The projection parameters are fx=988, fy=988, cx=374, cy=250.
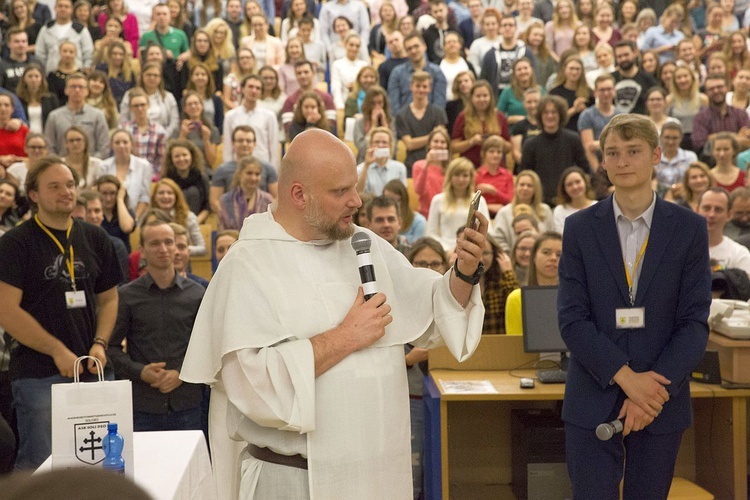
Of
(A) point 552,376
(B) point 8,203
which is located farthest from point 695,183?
(B) point 8,203

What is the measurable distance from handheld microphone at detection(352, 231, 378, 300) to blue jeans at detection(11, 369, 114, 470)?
2377mm

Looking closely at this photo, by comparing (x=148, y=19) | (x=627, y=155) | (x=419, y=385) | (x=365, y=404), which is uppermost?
(x=148, y=19)

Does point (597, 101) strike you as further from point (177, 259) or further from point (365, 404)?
point (365, 404)

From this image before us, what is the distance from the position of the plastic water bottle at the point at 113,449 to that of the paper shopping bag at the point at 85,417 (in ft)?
Answer: 0.07

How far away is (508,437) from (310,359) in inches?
131

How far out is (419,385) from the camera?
5.53 meters

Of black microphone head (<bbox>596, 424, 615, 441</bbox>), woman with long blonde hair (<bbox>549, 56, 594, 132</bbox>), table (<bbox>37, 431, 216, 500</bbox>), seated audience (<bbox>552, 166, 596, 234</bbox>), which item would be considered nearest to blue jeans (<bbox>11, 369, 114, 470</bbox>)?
table (<bbox>37, 431, 216, 500</bbox>)

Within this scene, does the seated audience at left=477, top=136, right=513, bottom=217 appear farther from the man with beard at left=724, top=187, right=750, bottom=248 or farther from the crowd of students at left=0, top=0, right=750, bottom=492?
the man with beard at left=724, top=187, right=750, bottom=248

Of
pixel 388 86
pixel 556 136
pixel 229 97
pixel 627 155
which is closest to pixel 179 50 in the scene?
pixel 229 97

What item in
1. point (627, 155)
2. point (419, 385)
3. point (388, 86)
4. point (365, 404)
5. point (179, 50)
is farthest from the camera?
point (179, 50)

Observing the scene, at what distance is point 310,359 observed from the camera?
2.54 metres

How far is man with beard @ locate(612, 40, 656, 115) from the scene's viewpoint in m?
10.9

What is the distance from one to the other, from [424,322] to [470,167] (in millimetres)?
5271

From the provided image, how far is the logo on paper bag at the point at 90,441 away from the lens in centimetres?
319
